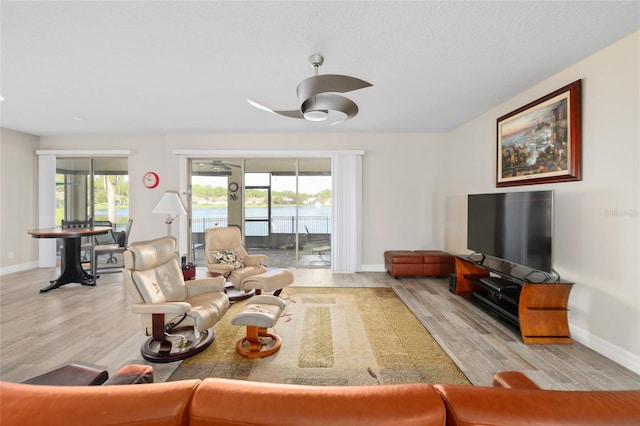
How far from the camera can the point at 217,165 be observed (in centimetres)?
557

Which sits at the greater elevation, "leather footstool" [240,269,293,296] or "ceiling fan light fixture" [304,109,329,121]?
"ceiling fan light fixture" [304,109,329,121]

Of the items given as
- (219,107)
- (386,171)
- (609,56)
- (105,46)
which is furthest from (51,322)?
(609,56)

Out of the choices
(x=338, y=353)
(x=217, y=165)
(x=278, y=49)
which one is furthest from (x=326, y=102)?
(x=217, y=165)

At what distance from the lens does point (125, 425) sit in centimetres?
66

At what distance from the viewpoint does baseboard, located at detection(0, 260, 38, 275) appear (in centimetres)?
486

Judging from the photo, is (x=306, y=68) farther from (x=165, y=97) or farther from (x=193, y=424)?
(x=193, y=424)

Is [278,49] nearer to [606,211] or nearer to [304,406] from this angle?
[304,406]

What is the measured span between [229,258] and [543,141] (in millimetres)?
4185

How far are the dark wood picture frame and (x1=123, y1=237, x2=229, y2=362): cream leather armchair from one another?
3.65 metres

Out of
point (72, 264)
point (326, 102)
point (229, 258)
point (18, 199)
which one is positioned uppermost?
point (326, 102)

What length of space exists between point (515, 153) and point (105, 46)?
4.50 meters

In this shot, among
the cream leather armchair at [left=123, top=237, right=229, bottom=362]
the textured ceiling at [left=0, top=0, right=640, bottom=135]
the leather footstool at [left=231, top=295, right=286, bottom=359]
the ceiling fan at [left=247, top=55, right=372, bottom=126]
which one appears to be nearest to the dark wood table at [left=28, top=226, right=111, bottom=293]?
the textured ceiling at [left=0, top=0, right=640, bottom=135]

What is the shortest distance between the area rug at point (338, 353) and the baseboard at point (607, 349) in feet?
4.57

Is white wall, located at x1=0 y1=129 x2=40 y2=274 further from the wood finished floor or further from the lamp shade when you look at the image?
the lamp shade
